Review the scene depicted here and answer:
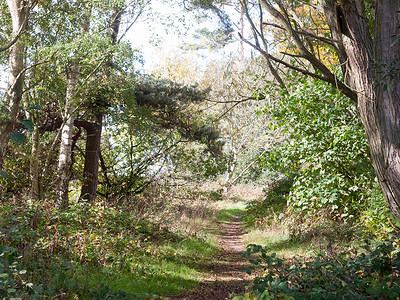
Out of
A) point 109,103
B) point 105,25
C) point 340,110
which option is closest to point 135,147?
point 109,103

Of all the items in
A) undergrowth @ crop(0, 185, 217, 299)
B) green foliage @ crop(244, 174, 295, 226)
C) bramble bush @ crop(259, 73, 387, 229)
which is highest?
bramble bush @ crop(259, 73, 387, 229)

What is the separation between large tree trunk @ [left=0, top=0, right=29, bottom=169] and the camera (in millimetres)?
8414

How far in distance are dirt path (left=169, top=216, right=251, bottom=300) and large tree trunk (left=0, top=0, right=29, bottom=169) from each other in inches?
219

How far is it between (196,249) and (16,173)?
5996mm

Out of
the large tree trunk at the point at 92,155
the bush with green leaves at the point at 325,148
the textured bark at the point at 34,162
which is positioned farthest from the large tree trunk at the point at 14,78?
the bush with green leaves at the point at 325,148

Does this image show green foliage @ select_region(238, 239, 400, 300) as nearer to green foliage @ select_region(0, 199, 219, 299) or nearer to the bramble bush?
green foliage @ select_region(0, 199, 219, 299)

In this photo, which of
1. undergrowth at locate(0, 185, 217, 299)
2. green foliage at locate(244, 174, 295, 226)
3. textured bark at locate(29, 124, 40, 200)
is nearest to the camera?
undergrowth at locate(0, 185, 217, 299)

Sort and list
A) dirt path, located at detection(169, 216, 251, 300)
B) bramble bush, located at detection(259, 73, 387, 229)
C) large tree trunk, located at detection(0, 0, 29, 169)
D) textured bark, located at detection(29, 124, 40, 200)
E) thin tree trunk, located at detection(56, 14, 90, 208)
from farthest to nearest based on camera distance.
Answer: thin tree trunk, located at detection(56, 14, 90, 208) < textured bark, located at detection(29, 124, 40, 200) < large tree trunk, located at detection(0, 0, 29, 169) < bramble bush, located at detection(259, 73, 387, 229) < dirt path, located at detection(169, 216, 251, 300)

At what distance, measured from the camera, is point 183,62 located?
90.0ft

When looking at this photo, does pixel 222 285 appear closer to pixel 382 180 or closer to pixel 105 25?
pixel 382 180

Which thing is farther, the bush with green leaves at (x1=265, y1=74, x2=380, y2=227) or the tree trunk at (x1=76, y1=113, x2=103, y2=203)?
the tree trunk at (x1=76, y1=113, x2=103, y2=203)

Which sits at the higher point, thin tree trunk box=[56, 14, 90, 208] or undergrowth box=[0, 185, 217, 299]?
thin tree trunk box=[56, 14, 90, 208]

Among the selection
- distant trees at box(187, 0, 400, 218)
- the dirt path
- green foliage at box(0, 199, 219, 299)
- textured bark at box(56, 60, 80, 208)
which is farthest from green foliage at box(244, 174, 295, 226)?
distant trees at box(187, 0, 400, 218)

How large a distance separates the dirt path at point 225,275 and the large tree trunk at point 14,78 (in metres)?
5.57
